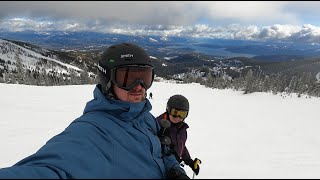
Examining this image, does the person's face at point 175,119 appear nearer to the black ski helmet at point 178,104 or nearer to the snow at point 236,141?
the black ski helmet at point 178,104

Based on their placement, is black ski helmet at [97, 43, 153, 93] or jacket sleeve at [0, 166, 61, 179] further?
black ski helmet at [97, 43, 153, 93]

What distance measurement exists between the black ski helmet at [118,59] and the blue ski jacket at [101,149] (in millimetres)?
162

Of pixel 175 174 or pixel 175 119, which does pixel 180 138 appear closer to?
pixel 175 119

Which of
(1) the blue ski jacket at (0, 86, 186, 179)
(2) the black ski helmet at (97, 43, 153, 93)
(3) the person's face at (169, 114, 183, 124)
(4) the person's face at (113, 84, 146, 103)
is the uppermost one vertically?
(2) the black ski helmet at (97, 43, 153, 93)

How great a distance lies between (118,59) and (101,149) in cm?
82

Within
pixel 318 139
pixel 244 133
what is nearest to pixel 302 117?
pixel 318 139

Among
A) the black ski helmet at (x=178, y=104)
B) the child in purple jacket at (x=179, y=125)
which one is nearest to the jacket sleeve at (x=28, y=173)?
the child in purple jacket at (x=179, y=125)

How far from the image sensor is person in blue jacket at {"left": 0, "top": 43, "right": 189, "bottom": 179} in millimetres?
1211

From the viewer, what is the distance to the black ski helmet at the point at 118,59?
199cm

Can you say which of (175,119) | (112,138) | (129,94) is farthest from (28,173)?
(175,119)

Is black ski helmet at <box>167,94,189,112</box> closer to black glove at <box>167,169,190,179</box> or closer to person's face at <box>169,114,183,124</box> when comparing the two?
person's face at <box>169,114,183,124</box>

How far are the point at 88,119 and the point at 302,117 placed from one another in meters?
16.8

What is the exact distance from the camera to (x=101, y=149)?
140 cm

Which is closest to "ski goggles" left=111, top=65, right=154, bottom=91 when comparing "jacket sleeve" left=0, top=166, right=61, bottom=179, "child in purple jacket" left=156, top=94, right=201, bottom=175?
"jacket sleeve" left=0, top=166, right=61, bottom=179
